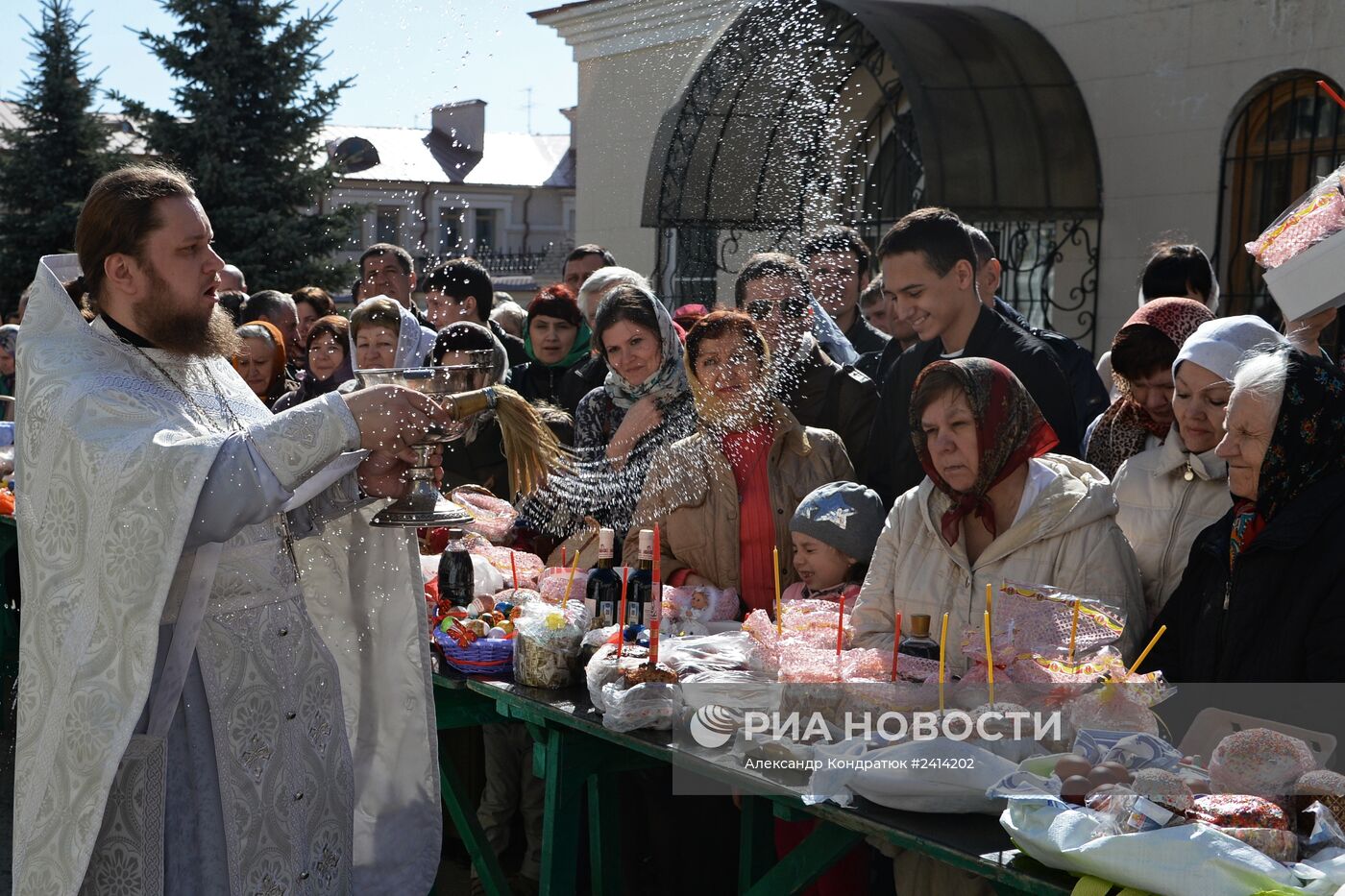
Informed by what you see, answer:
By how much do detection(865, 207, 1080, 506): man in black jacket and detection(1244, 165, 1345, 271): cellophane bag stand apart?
40.8 inches

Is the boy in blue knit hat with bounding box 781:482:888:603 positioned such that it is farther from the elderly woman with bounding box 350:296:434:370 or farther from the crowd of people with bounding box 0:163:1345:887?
the elderly woman with bounding box 350:296:434:370

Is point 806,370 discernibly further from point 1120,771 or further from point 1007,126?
point 1007,126

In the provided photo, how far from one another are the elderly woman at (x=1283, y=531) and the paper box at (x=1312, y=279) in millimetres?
280

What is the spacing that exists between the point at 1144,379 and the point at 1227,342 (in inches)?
18.5

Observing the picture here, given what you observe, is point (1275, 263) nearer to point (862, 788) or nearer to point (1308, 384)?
point (1308, 384)

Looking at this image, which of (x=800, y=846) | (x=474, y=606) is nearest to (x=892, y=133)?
(x=474, y=606)

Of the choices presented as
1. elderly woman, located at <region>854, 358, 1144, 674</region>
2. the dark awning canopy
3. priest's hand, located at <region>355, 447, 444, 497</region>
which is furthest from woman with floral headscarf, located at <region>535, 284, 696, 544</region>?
the dark awning canopy

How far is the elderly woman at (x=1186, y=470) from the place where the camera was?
10.5 feet

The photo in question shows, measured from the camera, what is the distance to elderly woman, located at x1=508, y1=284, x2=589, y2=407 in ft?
18.0

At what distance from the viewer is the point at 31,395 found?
106 inches

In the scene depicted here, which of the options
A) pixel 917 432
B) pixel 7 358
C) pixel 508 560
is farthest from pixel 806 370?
pixel 7 358

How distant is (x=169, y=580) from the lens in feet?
8.51

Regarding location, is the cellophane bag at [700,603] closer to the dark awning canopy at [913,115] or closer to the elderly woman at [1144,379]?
the elderly woman at [1144,379]

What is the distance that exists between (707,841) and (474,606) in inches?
40.6
